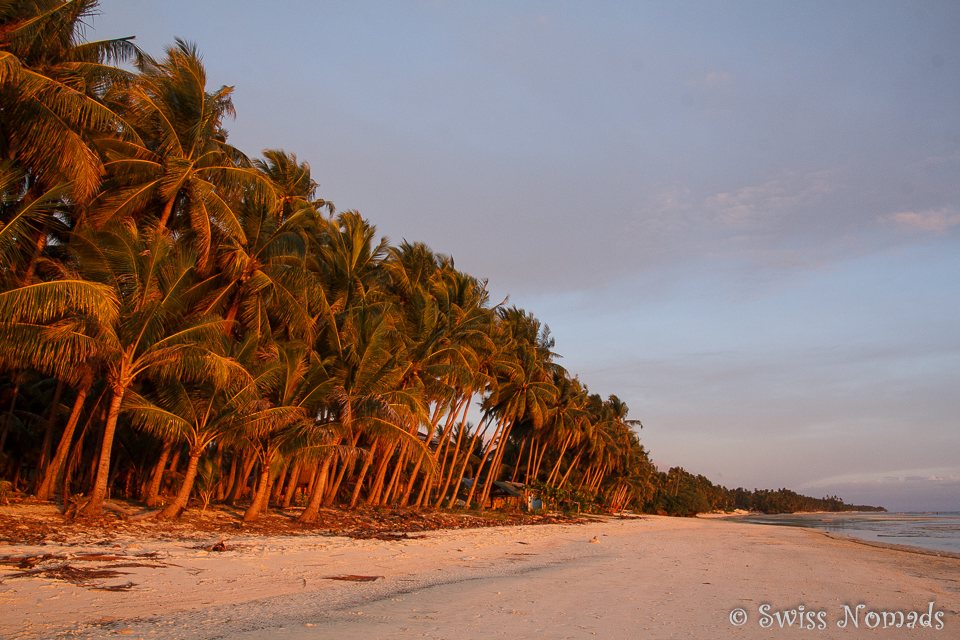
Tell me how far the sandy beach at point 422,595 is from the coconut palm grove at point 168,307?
11.4ft

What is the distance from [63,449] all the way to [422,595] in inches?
436

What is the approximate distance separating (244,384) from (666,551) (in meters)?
11.7

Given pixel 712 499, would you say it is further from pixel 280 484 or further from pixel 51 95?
pixel 51 95

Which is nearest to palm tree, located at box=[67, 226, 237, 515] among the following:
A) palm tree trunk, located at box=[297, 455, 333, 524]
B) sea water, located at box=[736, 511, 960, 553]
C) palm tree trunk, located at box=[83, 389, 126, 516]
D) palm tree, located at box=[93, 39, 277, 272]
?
palm tree trunk, located at box=[83, 389, 126, 516]

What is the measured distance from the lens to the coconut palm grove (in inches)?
432

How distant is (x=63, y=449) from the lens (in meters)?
13.3

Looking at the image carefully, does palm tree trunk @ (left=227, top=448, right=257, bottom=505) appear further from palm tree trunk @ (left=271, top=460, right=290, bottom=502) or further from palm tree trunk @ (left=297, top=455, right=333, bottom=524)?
palm tree trunk @ (left=297, top=455, right=333, bottom=524)

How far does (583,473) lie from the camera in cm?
5794

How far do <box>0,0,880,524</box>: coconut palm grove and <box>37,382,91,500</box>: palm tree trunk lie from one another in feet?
0.19

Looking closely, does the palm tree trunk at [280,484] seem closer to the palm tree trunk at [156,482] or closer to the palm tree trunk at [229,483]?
the palm tree trunk at [229,483]

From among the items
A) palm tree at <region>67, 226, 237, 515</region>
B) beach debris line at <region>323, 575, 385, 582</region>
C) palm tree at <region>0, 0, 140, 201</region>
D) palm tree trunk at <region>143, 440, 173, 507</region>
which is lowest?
palm tree trunk at <region>143, 440, 173, 507</region>

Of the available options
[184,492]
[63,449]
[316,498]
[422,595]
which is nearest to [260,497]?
[316,498]

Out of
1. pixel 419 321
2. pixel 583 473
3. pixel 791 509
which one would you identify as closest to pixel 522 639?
pixel 419 321

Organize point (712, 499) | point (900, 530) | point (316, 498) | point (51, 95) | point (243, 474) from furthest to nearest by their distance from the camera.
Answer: point (712, 499), point (900, 530), point (243, 474), point (316, 498), point (51, 95)
